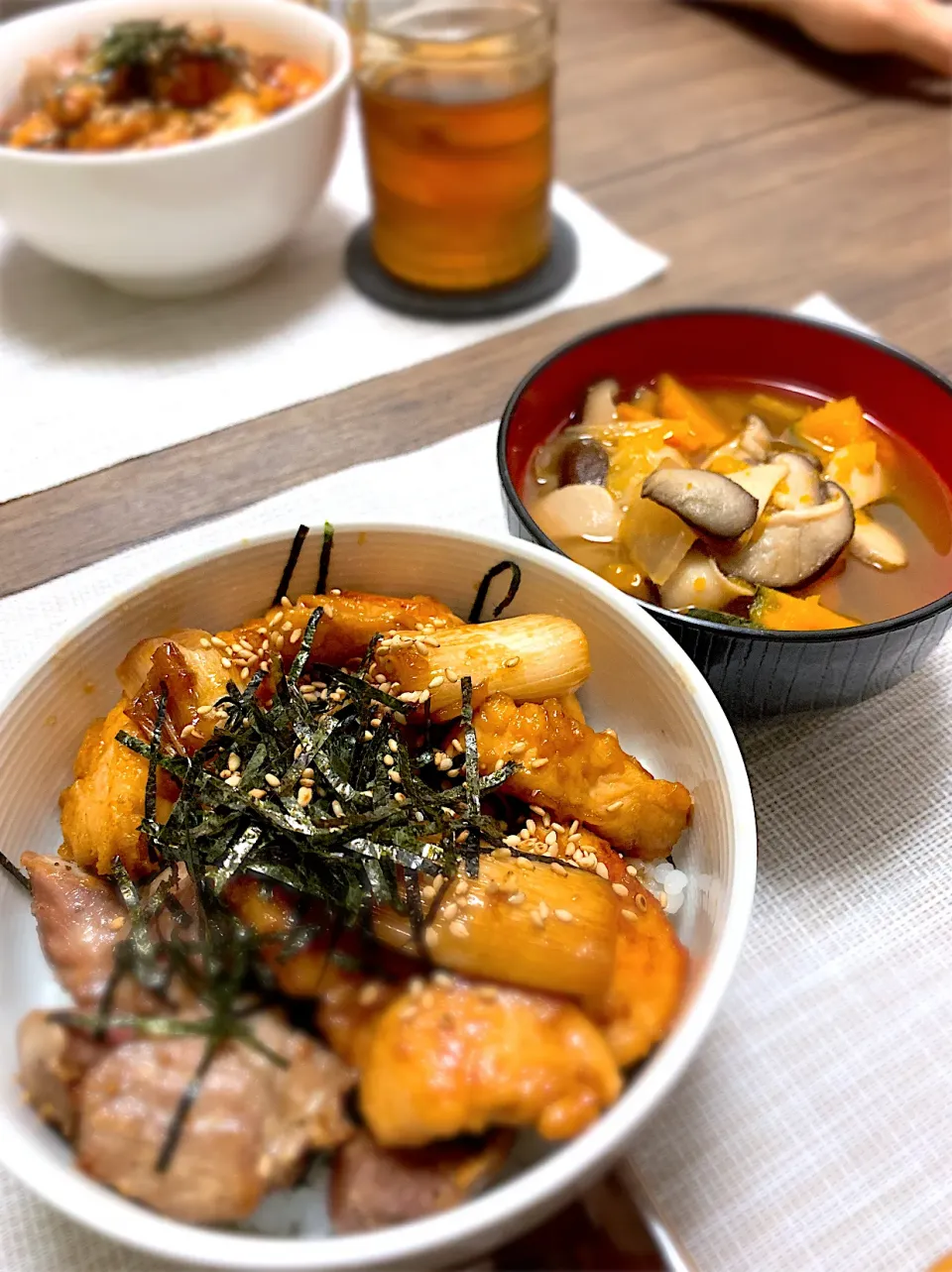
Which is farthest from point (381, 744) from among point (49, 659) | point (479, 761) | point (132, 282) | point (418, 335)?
point (132, 282)

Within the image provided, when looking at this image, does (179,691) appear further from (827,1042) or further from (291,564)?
(827,1042)

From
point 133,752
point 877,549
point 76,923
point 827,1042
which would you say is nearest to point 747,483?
point 877,549

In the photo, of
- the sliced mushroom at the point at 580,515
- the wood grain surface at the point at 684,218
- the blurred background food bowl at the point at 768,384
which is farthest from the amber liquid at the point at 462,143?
the sliced mushroom at the point at 580,515

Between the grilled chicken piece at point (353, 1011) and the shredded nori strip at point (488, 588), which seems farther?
the shredded nori strip at point (488, 588)

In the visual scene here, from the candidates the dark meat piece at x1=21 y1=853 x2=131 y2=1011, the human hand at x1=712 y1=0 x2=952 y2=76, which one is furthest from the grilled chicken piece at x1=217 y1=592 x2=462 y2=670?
the human hand at x1=712 y1=0 x2=952 y2=76

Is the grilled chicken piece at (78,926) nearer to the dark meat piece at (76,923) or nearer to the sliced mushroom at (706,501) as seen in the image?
the dark meat piece at (76,923)
